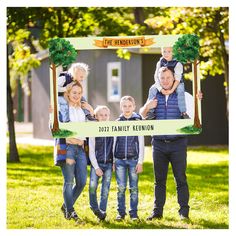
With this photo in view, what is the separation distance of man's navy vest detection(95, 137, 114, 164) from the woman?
0.16 m

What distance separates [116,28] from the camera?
48.5ft

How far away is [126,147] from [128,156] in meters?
0.12

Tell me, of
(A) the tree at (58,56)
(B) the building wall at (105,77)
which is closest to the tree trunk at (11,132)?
(B) the building wall at (105,77)

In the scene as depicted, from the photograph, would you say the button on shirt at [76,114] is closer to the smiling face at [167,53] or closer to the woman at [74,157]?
the woman at [74,157]

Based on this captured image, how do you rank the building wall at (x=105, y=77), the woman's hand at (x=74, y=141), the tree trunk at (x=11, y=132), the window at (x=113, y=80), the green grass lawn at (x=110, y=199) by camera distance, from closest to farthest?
1. the woman's hand at (x=74, y=141)
2. the green grass lawn at (x=110, y=199)
3. the tree trunk at (x=11, y=132)
4. the building wall at (x=105, y=77)
5. the window at (x=113, y=80)

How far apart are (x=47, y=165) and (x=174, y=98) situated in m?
7.34

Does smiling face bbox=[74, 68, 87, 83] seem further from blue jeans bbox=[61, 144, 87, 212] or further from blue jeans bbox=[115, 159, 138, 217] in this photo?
blue jeans bbox=[115, 159, 138, 217]

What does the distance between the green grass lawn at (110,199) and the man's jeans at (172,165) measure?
0.24m

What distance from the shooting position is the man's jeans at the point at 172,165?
7.45m

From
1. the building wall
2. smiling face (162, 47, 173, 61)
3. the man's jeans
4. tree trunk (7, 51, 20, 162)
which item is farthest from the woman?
the building wall

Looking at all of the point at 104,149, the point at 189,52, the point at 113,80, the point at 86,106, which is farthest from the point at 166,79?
Result: the point at 113,80

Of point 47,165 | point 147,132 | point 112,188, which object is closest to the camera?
point 147,132
